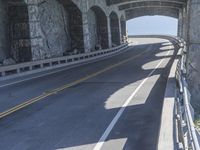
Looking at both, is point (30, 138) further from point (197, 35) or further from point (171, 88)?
point (197, 35)

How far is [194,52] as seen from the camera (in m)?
19.7

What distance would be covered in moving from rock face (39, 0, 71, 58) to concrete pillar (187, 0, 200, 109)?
1910cm

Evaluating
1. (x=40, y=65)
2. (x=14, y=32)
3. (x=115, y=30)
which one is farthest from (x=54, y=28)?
(x=115, y=30)

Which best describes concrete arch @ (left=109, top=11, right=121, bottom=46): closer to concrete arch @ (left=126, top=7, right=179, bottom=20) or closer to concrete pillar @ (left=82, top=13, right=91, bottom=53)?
concrete arch @ (left=126, top=7, right=179, bottom=20)

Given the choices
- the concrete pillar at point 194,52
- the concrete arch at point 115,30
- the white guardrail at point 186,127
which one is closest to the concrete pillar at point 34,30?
the concrete pillar at point 194,52

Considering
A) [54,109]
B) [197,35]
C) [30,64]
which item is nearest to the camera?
[54,109]

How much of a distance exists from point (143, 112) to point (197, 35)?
22.4ft

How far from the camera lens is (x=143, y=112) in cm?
1407

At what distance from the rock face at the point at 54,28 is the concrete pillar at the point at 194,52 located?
62.7 ft

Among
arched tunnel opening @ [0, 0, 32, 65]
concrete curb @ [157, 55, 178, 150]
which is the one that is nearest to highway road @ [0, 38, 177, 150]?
concrete curb @ [157, 55, 178, 150]

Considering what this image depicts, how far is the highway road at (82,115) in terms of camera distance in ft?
34.1

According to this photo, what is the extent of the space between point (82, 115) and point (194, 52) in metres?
8.32

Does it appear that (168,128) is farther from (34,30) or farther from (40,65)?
(34,30)

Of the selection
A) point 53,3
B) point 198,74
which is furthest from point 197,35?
point 53,3
